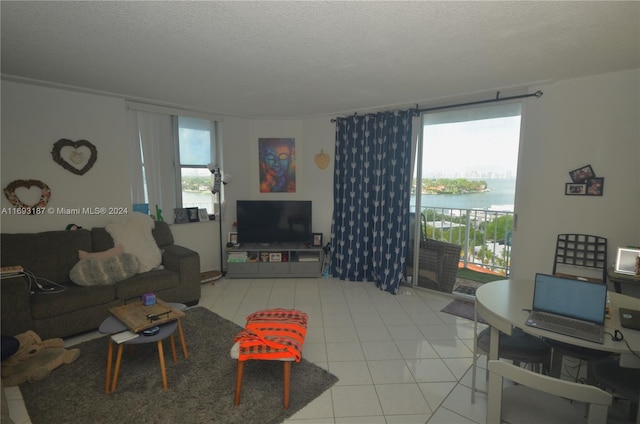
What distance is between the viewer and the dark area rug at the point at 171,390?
1.94 metres

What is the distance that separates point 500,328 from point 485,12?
182 centimetres

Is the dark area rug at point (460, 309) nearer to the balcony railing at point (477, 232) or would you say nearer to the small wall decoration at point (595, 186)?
the balcony railing at point (477, 232)

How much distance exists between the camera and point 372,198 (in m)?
4.35

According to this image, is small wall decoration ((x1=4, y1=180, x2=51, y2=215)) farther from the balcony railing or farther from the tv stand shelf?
the balcony railing

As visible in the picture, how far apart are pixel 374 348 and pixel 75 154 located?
12.3 feet

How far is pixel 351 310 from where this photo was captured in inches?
139

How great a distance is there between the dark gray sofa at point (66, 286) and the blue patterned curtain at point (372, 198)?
83.5 inches

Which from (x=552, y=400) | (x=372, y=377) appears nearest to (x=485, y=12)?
(x=552, y=400)

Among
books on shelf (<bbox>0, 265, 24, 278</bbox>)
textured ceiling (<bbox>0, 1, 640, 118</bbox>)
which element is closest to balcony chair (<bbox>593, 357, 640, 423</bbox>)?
textured ceiling (<bbox>0, 1, 640, 118</bbox>)

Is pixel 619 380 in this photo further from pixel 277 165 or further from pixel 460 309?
pixel 277 165

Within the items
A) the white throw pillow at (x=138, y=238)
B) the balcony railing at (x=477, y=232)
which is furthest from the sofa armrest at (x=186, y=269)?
the balcony railing at (x=477, y=232)

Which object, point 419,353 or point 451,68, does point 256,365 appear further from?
point 451,68

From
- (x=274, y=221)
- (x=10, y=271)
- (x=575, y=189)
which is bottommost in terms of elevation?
(x=10, y=271)

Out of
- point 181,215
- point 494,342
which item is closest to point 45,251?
point 181,215
